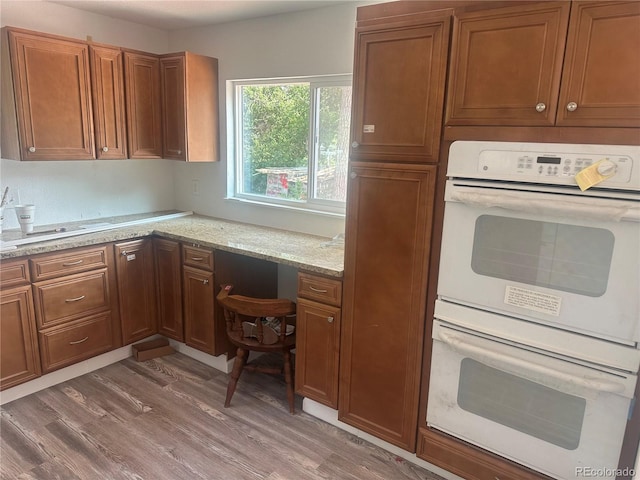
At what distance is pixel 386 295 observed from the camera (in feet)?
6.70

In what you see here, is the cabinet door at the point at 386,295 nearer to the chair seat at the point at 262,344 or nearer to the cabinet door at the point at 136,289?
the chair seat at the point at 262,344

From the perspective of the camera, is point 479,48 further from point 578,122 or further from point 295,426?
point 295,426

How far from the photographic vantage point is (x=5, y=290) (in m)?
2.38

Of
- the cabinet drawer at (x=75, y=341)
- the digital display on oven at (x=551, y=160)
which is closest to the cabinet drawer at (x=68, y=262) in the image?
the cabinet drawer at (x=75, y=341)

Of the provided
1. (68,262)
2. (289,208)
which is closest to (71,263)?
(68,262)

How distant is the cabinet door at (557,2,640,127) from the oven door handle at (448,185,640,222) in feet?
0.86

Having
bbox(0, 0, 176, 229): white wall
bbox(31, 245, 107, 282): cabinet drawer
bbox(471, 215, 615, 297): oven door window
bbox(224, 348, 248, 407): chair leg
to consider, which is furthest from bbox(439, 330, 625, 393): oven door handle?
bbox(0, 0, 176, 229): white wall

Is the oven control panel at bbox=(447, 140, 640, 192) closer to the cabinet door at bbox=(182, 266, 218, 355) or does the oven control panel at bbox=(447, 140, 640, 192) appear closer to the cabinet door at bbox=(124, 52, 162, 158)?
the cabinet door at bbox=(182, 266, 218, 355)

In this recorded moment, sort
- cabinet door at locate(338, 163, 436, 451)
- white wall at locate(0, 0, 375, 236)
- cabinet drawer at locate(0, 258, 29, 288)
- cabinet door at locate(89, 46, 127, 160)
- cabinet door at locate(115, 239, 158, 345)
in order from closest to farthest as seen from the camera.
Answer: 1. cabinet door at locate(338, 163, 436, 451)
2. cabinet drawer at locate(0, 258, 29, 288)
3. white wall at locate(0, 0, 375, 236)
4. cabinet door at locate(89, 46, 127, 160)
5. cabinet door at locate(115, 239, 158, 345)

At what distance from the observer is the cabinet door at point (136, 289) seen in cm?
293

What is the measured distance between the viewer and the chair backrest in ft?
7.55

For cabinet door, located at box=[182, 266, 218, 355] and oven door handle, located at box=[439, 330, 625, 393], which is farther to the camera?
cabinet door, located at box=[182, 266, 218, 355]

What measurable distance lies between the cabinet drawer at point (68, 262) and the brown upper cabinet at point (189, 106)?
0.92 meters

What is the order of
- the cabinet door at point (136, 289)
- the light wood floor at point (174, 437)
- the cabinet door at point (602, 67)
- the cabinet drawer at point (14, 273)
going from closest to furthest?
1. the cabinet door at point (602, 67)
2. the light wood floor at point (174, 437)
3. the cabinet drawer at point (14, 273)
4. the cabinet door at point (136, 289)
